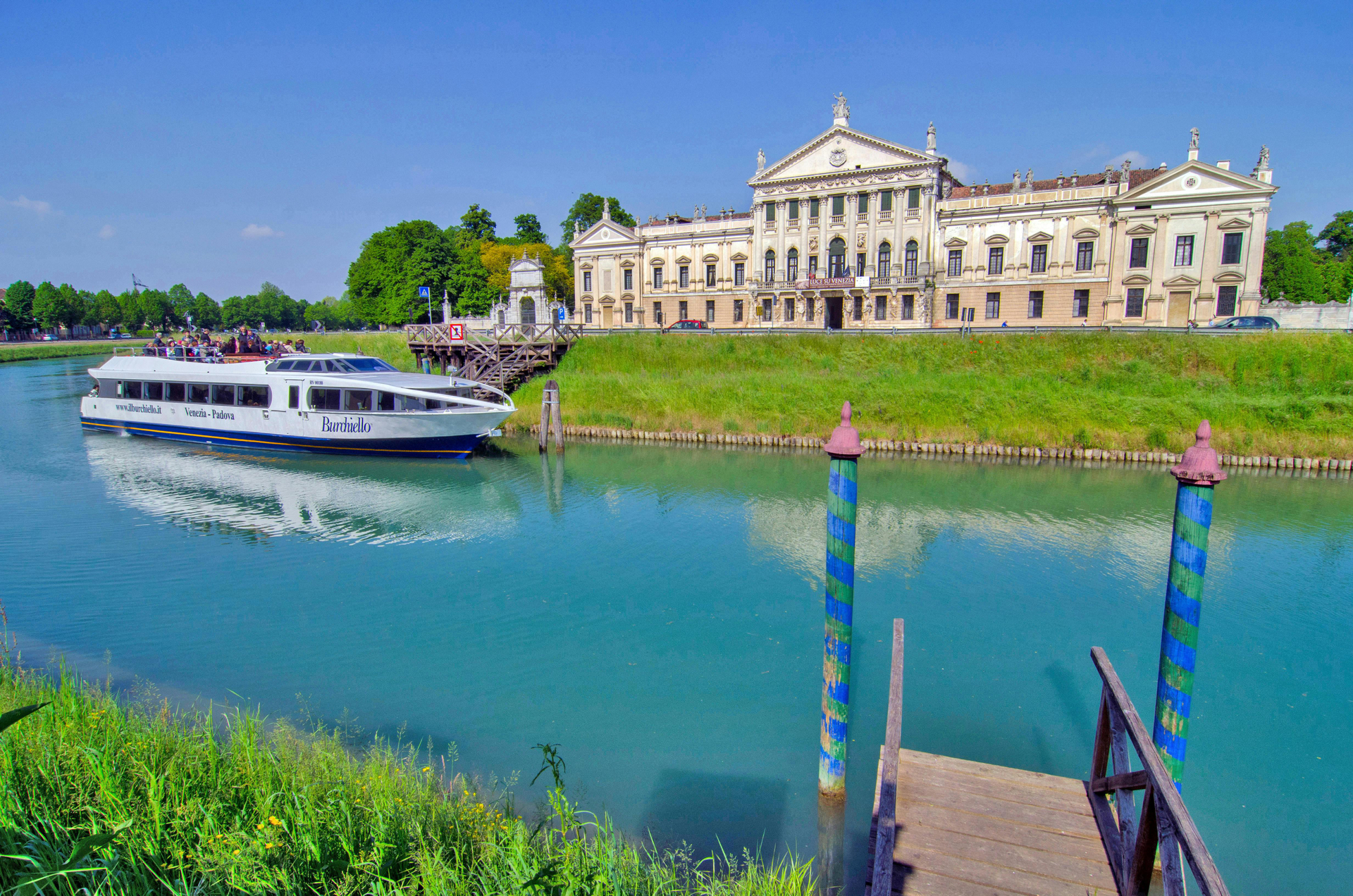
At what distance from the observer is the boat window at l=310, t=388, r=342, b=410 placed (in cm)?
2330

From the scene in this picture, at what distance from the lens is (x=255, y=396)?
24625 mm

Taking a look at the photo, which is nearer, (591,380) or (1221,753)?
(1221,753)

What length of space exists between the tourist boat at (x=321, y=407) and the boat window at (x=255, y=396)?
0.08 feet

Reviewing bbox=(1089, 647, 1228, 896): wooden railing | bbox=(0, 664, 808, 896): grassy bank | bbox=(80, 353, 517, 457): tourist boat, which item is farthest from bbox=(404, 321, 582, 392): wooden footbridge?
bbox=(1089, 647, 1228, 896): wooden railing

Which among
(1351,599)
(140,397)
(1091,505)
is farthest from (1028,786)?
(140,397)

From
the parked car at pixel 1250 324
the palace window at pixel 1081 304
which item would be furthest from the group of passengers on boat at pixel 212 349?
the palace window at pixel 1081 304

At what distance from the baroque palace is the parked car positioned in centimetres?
878

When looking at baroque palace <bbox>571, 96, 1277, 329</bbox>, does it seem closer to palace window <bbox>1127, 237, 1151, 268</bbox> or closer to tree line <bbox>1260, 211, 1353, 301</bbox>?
palace window <bbox>1127, 237, 1151, 268</bbox>

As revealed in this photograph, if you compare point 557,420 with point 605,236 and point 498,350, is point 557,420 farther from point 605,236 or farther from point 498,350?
point 605,236

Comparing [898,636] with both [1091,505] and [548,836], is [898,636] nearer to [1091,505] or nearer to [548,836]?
[548,836]

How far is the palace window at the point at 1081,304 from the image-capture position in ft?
138

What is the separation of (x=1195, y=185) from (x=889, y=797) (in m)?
45.6

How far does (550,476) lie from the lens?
2136 centimetres

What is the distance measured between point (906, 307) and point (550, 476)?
108 ft
